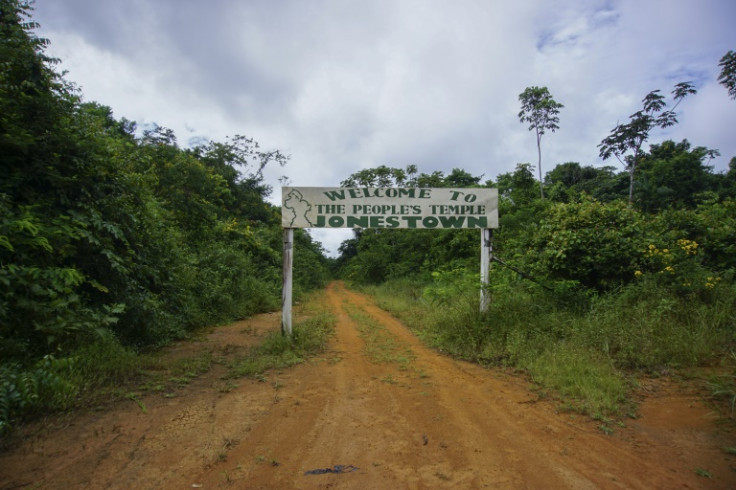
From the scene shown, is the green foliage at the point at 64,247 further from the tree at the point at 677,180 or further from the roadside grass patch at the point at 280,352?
the tree at the point at 677,180

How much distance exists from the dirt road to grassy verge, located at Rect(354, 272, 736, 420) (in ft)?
1.12

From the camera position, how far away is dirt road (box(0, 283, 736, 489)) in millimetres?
2451

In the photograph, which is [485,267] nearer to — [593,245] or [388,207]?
[593,245]

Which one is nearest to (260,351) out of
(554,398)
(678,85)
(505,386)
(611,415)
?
(505,386)

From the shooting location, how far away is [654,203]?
21.1 metres

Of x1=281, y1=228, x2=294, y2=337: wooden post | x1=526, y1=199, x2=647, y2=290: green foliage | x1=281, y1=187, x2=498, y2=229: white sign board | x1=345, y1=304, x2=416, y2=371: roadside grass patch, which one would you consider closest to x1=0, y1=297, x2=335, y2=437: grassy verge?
x1=281, y1=228, x2=294, y2=337: wooden post

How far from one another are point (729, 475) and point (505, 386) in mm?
2062

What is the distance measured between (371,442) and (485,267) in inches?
182

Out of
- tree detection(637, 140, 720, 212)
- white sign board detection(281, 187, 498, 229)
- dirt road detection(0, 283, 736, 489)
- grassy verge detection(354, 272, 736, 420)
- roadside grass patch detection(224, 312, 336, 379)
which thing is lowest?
dirt road detection(0, 283, 736, 489)

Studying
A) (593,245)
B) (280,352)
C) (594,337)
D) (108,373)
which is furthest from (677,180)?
(108,373)

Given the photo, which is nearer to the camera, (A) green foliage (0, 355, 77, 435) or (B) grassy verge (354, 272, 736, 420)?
(A) green foliage (0, 355, 77, 435)

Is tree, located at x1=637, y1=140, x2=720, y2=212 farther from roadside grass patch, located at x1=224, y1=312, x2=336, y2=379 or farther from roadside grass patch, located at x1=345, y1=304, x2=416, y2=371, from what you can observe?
roadside grass patch, located at x1=224, y1=312, x2=336, y2=379

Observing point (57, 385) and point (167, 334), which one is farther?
point (167, 334)

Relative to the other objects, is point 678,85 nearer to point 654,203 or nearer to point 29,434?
point 654,203
